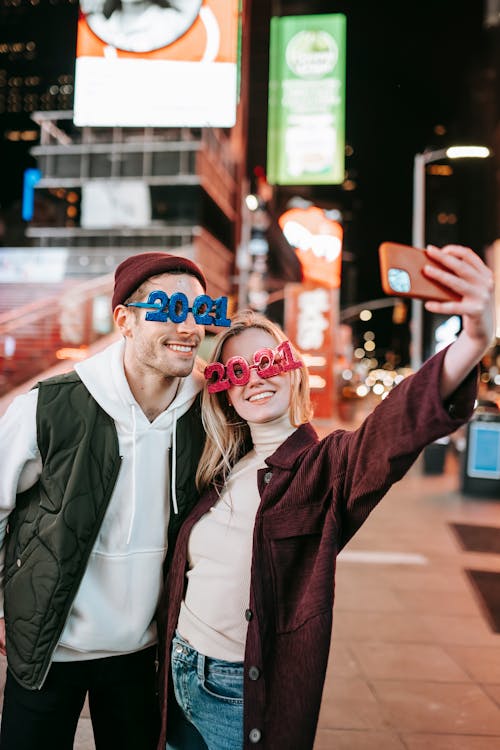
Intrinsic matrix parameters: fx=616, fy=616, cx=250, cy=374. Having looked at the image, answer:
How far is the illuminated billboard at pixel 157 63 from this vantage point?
3506 mm

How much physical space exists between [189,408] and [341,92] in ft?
34.4

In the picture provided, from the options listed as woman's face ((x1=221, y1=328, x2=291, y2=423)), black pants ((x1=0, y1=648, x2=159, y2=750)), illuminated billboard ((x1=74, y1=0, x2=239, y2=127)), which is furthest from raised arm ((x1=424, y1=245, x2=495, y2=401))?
illuminated billboard ((x1=74, y1=0, x2=239, y2=127))

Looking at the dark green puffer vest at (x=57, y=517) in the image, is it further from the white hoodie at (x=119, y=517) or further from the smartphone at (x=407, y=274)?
the smartphone at (x=407, y=274)

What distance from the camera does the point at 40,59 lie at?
14.0 ft

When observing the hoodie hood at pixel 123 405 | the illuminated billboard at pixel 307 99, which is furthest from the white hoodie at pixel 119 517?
the illuminated billboard at pixel 307 99

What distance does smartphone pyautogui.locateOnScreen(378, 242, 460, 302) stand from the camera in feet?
4.64

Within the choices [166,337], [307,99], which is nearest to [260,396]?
[166,337]

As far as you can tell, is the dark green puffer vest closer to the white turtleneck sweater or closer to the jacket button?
the white turtleneck sweater

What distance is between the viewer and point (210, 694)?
1.98 m

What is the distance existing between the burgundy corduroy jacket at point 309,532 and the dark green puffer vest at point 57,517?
0.47 meters

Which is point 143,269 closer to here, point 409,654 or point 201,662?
point 201,662

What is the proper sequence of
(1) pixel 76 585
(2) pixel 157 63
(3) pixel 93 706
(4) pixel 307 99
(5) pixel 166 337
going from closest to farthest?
(1) pixel 76 585, (5) pixel 166 337, (3) pixel 93 706, (2) pixel 157 63, (4) pixel 307 99

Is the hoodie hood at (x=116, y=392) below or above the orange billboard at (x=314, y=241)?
below

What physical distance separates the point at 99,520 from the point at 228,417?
615 millimetres
